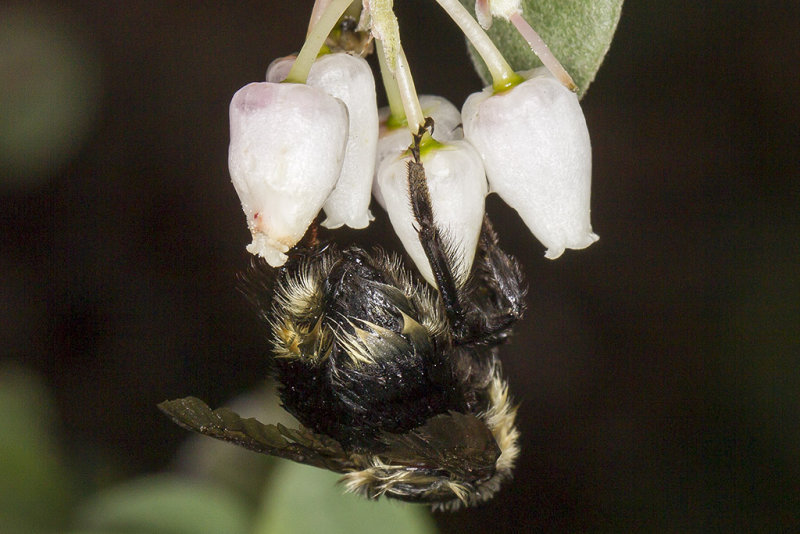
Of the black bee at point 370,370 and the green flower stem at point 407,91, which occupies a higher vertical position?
the green flower stem at point 407,91

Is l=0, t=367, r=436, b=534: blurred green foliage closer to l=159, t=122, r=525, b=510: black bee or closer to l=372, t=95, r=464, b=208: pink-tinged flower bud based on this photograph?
l=159, t=122, r=525, b=510: black bee

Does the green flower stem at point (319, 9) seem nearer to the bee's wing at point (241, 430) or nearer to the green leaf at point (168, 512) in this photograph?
the bee's wing at point (241, 430)

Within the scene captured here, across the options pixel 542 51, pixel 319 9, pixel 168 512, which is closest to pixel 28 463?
pixel 168 512

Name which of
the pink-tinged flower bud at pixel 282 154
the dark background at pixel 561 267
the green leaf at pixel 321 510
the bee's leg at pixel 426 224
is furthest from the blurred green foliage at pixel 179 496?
the pink-tinged flower bud at pixel 282 154

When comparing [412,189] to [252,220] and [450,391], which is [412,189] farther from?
[450,391]

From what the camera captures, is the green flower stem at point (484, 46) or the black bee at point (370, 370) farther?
the black bee at point (370, 370)

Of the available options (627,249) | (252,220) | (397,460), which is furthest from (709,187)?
(252,220)

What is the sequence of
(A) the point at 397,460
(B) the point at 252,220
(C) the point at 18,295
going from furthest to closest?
(C) the point at 18,295 < (A) the point at 397,460 < (B) the point at 252,220

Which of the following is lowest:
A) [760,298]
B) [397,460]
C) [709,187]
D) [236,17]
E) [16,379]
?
[760,298]
